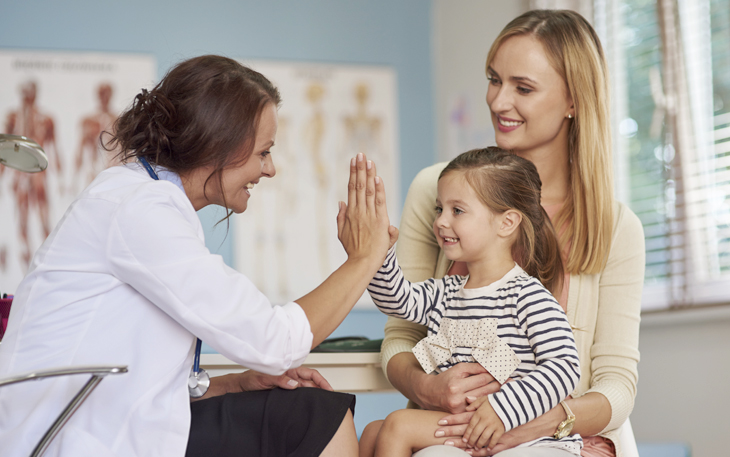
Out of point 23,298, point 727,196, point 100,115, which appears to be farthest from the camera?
point 100,115

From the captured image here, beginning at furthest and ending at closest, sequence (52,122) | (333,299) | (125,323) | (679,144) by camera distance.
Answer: (52,122)
(679,144)
(333,299)
(125,323)

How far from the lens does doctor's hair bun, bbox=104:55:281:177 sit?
3.85 feet

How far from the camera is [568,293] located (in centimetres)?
153

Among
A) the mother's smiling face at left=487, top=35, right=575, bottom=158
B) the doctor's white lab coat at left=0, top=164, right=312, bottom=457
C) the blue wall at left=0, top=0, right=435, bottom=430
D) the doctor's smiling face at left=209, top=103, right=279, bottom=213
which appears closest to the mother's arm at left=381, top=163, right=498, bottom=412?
the mother's smiling face at left=487, top=35, right=575, bottom=158

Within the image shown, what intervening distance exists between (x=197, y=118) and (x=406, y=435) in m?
0.68

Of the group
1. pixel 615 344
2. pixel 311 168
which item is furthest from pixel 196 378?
pixel 311 168

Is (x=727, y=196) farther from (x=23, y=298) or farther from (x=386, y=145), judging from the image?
(x=23, y=298)

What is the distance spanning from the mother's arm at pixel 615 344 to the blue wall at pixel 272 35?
2064 millimetres

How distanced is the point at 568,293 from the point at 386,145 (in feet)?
7.54

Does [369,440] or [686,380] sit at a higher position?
[369,440]

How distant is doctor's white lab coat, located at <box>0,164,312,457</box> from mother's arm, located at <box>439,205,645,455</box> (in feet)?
2.07

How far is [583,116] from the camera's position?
5.27ft

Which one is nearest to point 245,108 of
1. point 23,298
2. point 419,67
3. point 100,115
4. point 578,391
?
point 23,298

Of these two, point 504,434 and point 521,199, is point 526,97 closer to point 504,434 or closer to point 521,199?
point 521,199
